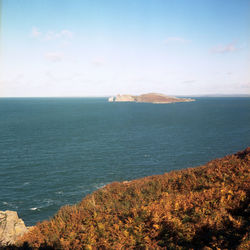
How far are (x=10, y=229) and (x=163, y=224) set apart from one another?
368 inches

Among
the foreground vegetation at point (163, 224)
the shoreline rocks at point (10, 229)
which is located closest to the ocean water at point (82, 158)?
the shoreline rocks at point (10, 229)

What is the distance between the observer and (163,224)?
9.24 metres

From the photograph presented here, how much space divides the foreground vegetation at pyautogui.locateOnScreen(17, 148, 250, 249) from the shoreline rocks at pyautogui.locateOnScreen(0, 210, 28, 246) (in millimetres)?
1385

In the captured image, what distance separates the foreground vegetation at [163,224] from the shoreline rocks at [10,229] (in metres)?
1.38

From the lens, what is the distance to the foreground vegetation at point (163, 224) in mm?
8062

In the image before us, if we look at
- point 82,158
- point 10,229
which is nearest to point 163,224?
point 10,229

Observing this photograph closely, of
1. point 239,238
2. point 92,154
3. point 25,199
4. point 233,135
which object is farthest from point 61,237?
point 233,135

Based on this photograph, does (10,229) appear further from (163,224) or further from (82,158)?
(82,158)

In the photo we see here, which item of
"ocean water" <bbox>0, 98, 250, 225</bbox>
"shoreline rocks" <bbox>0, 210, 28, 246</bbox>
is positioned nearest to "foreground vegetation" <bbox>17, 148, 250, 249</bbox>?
"shoreline rocks" <bbox>0, 210, 28, 246</bbox>

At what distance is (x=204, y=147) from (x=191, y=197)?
5196cm

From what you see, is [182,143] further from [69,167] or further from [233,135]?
[69,167]

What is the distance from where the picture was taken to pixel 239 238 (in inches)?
293

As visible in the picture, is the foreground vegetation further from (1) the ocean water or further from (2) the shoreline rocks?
(1) the ocean water

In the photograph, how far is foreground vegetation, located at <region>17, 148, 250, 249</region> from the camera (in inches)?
317
